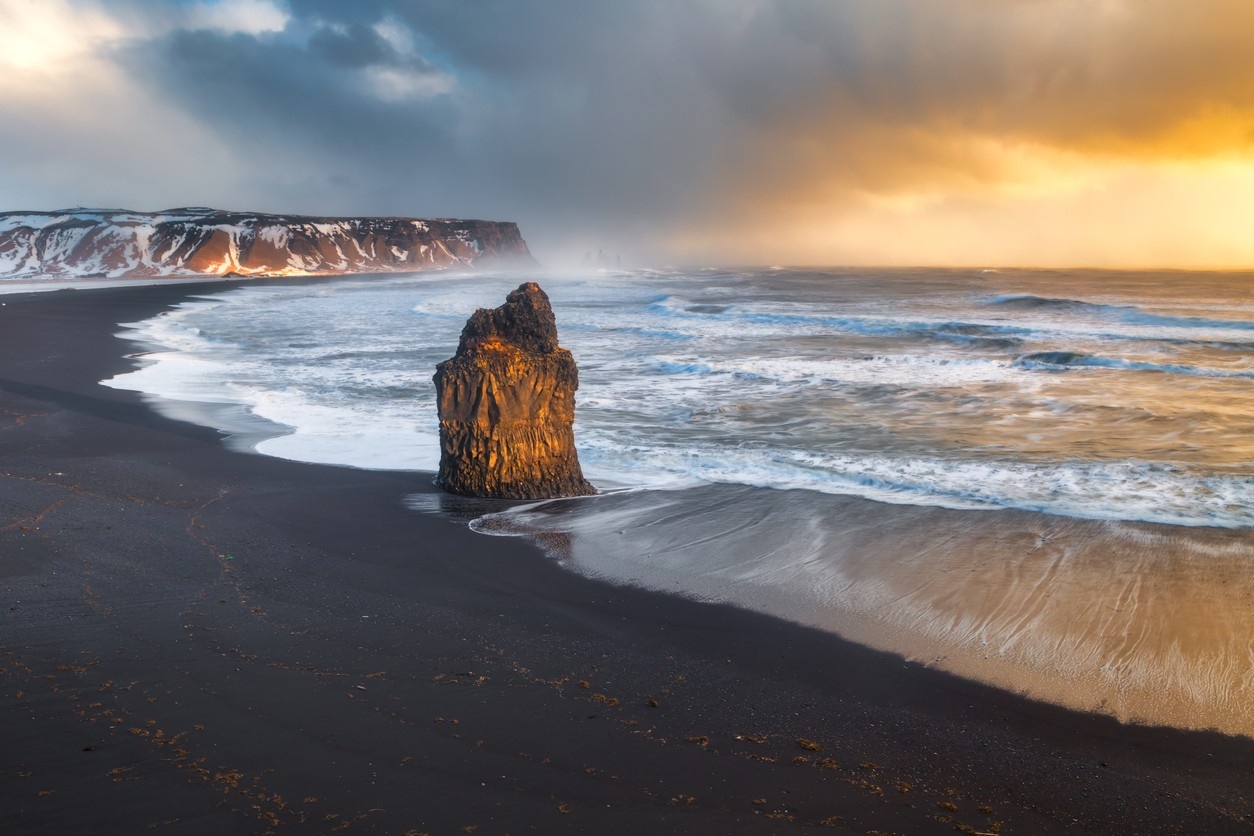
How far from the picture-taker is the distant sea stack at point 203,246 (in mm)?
95938

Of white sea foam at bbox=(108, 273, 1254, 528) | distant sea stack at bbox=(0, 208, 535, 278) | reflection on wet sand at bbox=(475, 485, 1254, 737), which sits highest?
distant sea stack at bbox=(0, 208, 535, 278)

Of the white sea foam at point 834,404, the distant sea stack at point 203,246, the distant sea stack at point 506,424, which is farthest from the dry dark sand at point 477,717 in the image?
the distant sea stack at point 203,246

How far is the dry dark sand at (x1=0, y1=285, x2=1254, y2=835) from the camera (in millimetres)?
3453

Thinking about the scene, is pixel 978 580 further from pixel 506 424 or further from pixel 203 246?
pixel 203 246

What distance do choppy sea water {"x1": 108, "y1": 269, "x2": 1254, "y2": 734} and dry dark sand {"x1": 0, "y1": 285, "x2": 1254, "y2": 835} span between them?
0.64 m

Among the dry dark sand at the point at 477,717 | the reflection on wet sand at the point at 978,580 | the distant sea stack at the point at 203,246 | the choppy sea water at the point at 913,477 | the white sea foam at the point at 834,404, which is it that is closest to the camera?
the dry dark sand at the point at 477,717

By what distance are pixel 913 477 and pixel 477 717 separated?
639 centimetres

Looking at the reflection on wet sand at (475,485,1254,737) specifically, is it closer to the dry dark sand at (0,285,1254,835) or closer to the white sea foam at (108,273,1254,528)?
the dry dark sand at (0,285,1254,835)

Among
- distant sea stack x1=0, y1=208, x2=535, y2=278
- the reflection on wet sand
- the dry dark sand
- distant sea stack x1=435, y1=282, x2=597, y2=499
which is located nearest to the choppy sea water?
the reflection on wet sand

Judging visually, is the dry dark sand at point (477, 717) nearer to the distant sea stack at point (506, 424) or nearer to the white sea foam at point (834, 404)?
the distant sea stack at point (506, 424)

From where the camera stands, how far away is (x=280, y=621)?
17.2ft

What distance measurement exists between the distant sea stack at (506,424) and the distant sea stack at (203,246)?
305ft

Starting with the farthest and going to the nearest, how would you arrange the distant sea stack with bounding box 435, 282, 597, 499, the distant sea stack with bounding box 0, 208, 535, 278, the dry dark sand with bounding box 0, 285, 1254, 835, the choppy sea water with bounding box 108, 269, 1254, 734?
1. the distant sea stack with bounding box 0, 208, 535, 278
2. the distant sea stack with bounding box 435, 282, 597, 499
3. the choppy sea water with bounding box 108, 269, 1254, 734
4. the dry dark sand with bounding box 0, 285, 1254, 835

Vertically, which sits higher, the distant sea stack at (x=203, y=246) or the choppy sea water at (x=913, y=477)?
the distant sea stack at (x=203, y=246)
